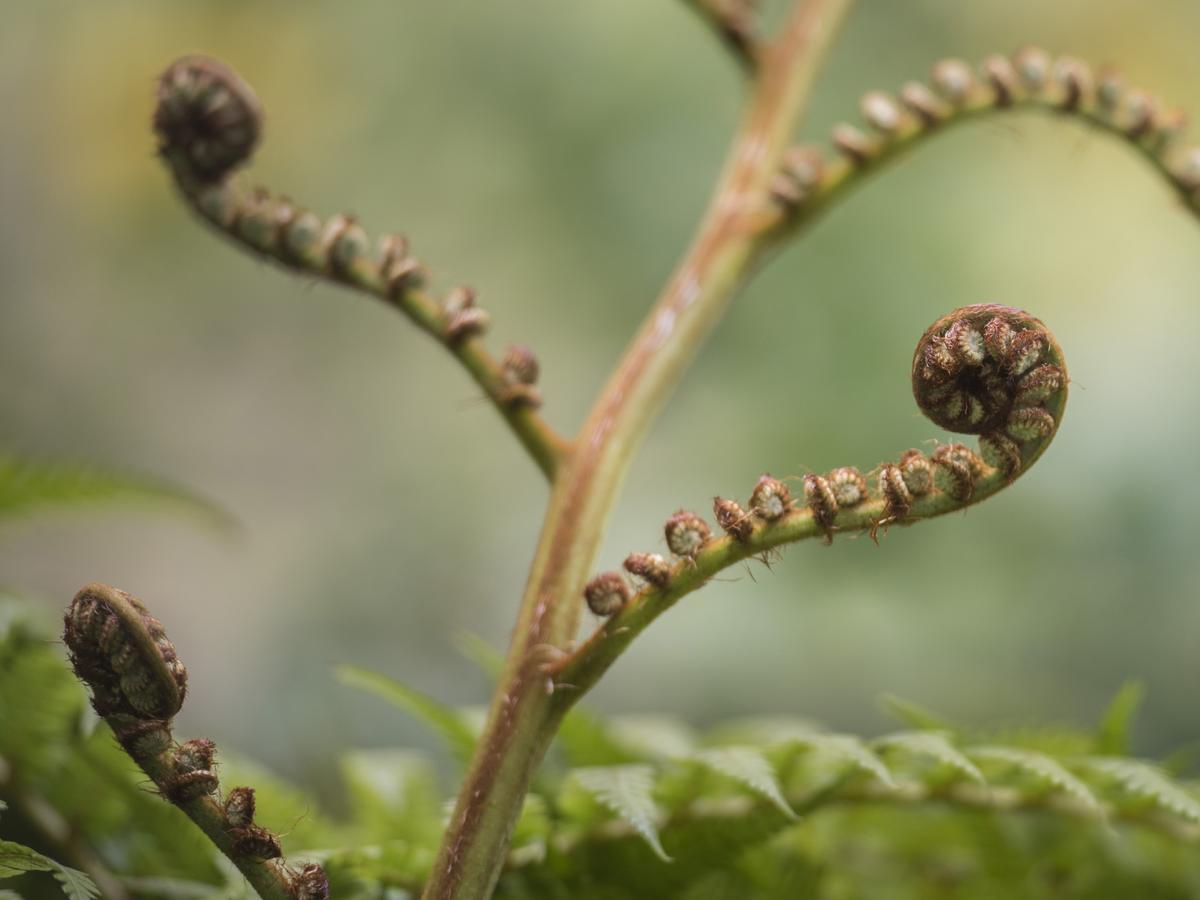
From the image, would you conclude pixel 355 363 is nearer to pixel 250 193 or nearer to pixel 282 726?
pixel 282 726

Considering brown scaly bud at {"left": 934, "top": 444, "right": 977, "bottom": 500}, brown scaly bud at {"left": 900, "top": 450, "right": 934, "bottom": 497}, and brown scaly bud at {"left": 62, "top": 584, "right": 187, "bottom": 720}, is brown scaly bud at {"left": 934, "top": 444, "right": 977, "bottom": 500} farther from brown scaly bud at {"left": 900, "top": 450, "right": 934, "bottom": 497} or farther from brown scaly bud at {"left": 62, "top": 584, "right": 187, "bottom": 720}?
brown scaly bud at {"left": 62, "top": 584, "right": 187, "bottom": 720}

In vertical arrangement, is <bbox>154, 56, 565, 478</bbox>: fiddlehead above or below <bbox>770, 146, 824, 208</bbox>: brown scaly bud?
below

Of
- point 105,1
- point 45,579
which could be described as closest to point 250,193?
point 45,579

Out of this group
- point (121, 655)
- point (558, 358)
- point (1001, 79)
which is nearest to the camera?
point (121, 655)

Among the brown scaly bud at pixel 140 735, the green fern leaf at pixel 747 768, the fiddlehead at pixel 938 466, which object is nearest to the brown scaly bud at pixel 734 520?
the fiddlehead at pixel 938 466

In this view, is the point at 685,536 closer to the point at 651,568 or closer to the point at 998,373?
the point at 651,568

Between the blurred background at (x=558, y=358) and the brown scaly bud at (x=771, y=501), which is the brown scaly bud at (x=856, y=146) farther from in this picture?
the blurred background at (x=558, y=358)

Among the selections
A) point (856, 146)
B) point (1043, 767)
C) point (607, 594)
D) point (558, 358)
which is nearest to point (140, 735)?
point (607, 594)

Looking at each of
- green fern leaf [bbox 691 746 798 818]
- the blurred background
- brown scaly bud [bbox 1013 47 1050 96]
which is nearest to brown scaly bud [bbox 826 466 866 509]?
green fern leaf [bbox 691 746 798 818]
